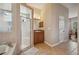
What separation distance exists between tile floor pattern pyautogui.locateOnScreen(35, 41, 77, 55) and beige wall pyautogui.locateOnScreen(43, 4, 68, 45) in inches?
4.2

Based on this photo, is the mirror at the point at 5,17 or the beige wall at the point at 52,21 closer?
the mirror at the point at 5,17

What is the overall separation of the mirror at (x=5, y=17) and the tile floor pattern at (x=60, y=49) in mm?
573

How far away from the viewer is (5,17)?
2002mm

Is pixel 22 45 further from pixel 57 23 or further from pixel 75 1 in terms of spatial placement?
pixel 75 1

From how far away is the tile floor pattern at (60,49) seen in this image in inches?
78.6

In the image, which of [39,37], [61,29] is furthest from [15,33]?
[61,29]

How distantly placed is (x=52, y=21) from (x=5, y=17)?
2.56ft

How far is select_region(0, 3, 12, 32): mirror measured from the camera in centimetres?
198

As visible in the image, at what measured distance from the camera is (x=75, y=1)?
1.97m

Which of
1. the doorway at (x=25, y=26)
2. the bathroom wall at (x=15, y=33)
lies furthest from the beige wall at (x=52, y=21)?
the bathroom wall at (x=15, y=33)

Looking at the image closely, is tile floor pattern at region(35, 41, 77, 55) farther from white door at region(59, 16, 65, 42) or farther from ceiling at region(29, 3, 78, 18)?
ceiling at region(29, 3, 78, 18)

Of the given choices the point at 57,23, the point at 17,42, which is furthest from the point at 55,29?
the point at 17,42

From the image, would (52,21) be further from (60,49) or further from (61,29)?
(60,49)

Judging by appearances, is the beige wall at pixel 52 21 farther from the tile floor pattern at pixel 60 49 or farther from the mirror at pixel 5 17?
the mirror at pixel 5 17
